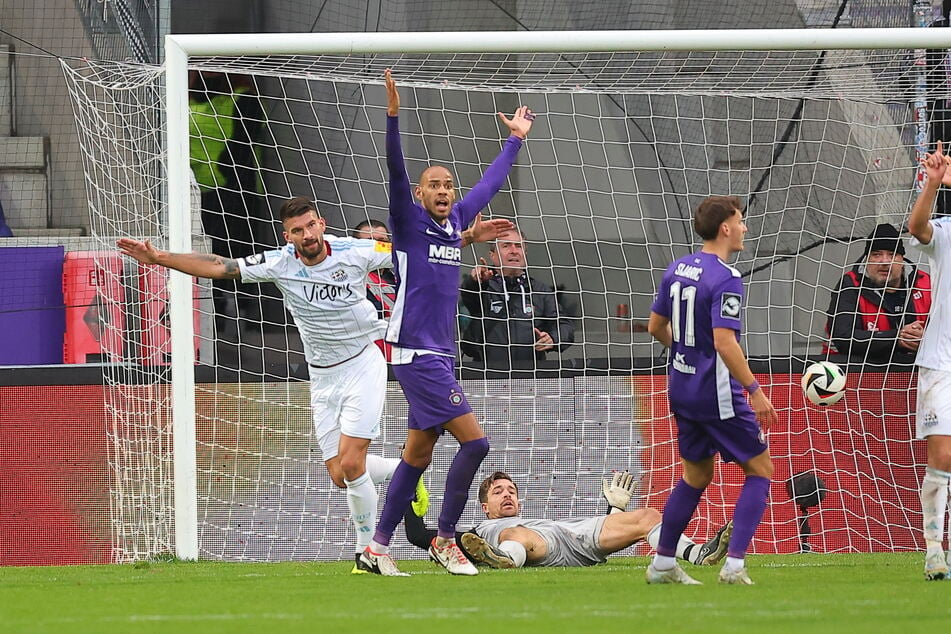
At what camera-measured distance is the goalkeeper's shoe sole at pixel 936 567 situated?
6.76 m

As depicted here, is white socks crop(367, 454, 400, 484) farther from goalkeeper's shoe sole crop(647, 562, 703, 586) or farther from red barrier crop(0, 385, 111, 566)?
goalkeeper's shoe sole crop(647, 562, 703, 586)

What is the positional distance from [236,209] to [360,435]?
3202mm

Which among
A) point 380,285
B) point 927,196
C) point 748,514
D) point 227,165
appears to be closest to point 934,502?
point 748,514

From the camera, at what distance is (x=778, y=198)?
11.6 metres

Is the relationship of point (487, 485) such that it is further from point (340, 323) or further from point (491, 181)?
point (491, 181)

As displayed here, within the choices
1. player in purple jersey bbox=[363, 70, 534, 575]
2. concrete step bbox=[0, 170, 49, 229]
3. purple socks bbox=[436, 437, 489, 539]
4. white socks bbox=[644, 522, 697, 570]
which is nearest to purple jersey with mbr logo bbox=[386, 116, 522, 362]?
player in purple jersey bbox=[363, 70, 534, 575]

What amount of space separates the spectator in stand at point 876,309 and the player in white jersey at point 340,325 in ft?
12.1

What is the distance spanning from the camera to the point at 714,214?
6512 mm

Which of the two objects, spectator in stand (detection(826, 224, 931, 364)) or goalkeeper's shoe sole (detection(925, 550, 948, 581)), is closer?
goalkeeper's shoe sole (detection(925, 550, 948, 581))

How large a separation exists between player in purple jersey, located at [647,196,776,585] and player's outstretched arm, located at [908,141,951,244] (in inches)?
36.9

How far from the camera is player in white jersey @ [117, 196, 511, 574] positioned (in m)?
7.84

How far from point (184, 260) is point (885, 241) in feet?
18.1

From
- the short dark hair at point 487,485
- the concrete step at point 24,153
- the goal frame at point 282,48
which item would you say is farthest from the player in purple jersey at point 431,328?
the concrete step at point 24,153

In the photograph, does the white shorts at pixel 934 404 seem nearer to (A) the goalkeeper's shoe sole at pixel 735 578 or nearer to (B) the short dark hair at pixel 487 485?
(A) the goalkeeper's shoe sole at pixel 735 578
